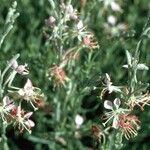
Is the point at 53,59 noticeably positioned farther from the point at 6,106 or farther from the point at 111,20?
the point at 6,106

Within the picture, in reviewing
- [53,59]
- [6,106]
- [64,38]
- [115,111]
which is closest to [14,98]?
[6,106]

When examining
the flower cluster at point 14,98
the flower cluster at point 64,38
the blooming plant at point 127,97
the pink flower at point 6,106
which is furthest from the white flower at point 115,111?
the flower cluster at point 64,38

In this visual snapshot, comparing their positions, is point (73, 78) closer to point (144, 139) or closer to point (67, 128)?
point (67, 128)

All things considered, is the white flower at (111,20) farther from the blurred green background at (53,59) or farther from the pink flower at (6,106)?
the pink flower at (6,106)

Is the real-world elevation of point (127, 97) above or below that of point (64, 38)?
below

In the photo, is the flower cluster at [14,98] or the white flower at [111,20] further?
the white flower at [111,20]

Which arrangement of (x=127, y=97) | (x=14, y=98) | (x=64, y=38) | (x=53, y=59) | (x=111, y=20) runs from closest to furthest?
(x=127, y=97)
(x=14, y=98)
(x=64, y=38)
(x=53, y=59)
(x=111, y=20)

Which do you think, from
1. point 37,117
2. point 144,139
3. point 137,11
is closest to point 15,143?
point 37,117

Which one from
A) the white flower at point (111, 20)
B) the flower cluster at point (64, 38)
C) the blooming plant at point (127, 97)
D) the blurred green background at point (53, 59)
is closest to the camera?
the blooming plant at point (127, 97)

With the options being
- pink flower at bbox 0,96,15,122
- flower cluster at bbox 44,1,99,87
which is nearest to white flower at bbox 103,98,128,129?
pink flower at bbox 0,96,15,122

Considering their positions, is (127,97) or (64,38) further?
(64,38)
